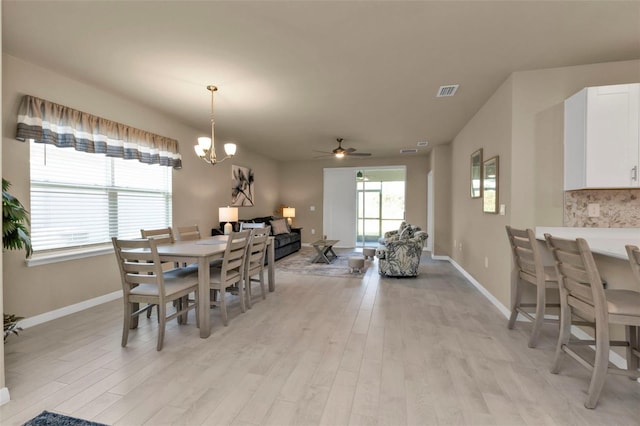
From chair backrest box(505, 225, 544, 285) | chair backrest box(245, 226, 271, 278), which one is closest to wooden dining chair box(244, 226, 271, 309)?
chair backrest box(245, 226, 271, 278)

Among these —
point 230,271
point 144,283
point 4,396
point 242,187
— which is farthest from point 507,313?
point 242,187

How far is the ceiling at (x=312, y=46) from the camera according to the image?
2.13 metres

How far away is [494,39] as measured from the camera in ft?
8.11

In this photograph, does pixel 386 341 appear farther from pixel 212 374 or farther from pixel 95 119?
pixel 95 119

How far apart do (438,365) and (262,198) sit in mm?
6440

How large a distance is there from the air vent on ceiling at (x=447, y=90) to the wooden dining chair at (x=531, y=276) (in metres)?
1.76

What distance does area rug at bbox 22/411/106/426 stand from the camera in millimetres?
1622

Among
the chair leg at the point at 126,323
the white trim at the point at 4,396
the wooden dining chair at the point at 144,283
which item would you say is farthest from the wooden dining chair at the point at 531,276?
the white trim at the point at 4,396

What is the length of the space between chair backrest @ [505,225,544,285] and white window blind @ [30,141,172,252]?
455 centimetres

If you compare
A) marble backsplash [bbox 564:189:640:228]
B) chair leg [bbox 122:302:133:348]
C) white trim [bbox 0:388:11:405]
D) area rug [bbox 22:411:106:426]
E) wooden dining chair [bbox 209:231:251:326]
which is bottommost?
area rug [bbox 22:411:106:426]

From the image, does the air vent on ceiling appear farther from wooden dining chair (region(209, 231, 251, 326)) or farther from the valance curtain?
the valance curtain

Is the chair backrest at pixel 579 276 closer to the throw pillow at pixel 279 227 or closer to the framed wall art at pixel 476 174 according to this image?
the framed wall art at pixel 476 174

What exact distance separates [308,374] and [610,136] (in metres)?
3.19

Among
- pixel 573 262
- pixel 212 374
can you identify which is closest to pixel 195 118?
pixel 212 374
